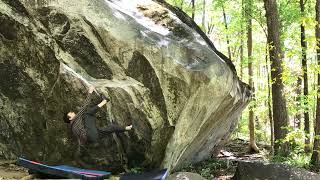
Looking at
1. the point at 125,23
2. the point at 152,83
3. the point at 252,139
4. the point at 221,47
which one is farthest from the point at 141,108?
the point at 221,47

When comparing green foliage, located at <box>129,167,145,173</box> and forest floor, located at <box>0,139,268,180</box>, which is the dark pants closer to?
green foliage, located at <box>129,167,145,173</box>

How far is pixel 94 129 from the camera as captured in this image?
8.77 m

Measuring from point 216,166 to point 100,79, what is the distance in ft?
23.4

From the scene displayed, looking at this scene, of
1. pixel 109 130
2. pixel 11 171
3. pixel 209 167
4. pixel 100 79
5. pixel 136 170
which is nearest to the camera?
pixel 109 130

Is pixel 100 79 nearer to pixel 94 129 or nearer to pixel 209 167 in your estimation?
pixel 94 129

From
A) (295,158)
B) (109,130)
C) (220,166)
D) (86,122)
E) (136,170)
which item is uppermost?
(86,122)

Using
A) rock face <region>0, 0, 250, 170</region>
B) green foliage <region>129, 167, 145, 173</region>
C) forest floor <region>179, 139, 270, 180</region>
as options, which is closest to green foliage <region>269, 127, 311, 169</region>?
forest floor <region>179, 139, 270, 180</region>

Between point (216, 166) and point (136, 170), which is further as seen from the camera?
point (216, 166)

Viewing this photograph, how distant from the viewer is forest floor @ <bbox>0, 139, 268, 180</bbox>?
29.7 feet

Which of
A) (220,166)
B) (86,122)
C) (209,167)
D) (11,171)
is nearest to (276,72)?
(220,166)

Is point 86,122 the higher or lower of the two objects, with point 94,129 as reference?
higher

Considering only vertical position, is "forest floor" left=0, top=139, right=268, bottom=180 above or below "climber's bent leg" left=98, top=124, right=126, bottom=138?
below

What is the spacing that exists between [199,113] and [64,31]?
4445mm

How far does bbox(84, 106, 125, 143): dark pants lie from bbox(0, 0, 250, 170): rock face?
68 centimetres
